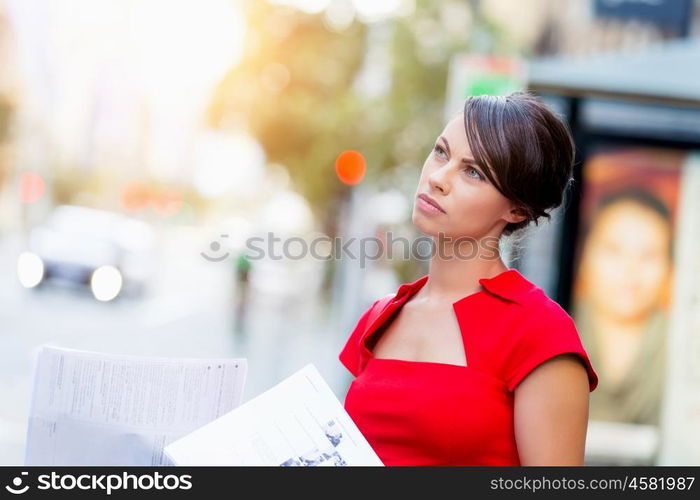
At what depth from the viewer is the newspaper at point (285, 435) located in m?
1.58

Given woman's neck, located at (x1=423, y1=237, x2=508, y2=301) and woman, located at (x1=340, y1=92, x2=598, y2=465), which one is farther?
woman's neck, located at (x1=423, y1=237, x2=508, y2=301)

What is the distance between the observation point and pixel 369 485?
1.57 meters

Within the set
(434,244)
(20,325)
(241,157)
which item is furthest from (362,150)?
(434,244)

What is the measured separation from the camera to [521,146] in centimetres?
170

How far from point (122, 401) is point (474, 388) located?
61 centimetres

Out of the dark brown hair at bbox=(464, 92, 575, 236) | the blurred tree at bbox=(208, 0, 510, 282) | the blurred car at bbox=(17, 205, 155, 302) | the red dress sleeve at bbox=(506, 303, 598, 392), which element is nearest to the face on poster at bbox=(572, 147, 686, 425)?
the dark brown hair at bbox=(464, 92, 575, 236)

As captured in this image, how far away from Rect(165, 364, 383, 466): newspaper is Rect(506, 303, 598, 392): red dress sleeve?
26cm

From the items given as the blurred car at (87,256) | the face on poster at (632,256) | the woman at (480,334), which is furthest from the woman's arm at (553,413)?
the blurred car at (87,256)

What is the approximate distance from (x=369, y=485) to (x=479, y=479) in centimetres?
17

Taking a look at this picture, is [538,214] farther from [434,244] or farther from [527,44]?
[527,44]

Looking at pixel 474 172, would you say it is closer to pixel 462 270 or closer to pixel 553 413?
pixel 462 270

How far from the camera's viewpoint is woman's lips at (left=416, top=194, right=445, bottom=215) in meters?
1.75

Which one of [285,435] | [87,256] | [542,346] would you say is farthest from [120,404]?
[87,256]

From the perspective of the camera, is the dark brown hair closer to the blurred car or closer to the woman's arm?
the woman's arm
